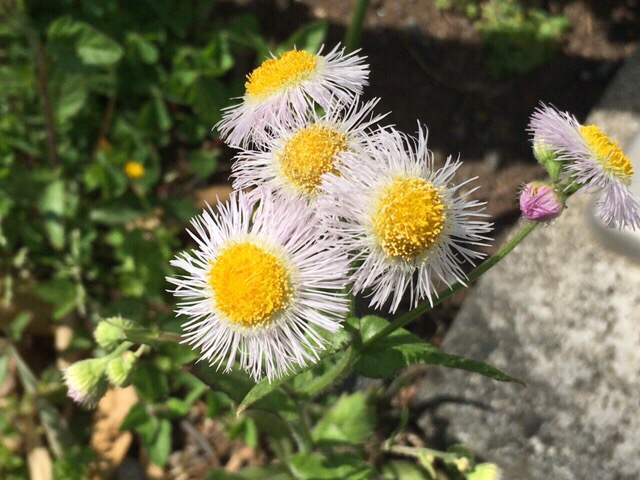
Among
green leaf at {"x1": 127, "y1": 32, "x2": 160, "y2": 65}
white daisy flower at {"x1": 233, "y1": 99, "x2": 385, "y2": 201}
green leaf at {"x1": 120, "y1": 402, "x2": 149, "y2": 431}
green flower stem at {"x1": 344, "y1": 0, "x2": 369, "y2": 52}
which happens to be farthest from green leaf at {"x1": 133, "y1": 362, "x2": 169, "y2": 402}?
green flower stem at {"x1": 344, "y1": 0, "x2": 369, "y2": 52}

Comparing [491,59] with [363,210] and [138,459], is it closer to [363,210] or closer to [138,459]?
[363,210]

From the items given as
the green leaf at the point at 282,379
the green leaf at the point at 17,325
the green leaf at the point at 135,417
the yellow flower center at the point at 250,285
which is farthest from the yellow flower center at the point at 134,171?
the green leaf at the point at 282,379

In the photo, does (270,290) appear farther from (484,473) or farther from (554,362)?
(554,362)

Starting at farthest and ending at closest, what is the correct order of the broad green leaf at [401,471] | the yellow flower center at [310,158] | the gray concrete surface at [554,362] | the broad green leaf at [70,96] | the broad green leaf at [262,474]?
the broad green leaf at [70,96] < the gray concrete surface at [554,362] < the broad green leaf at [401,471] < the broad green leaf at [262,474] < the yellow flower center at [310,158]

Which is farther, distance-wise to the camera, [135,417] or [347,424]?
[135,417]

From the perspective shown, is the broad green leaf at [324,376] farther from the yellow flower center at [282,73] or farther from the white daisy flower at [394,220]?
the yellow flower center at [282,73]

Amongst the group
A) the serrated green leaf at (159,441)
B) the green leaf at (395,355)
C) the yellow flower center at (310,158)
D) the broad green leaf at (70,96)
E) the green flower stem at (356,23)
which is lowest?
the serrated green leaf at (159,441)

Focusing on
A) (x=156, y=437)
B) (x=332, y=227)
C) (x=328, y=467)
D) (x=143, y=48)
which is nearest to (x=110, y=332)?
(x=332, y=227)
